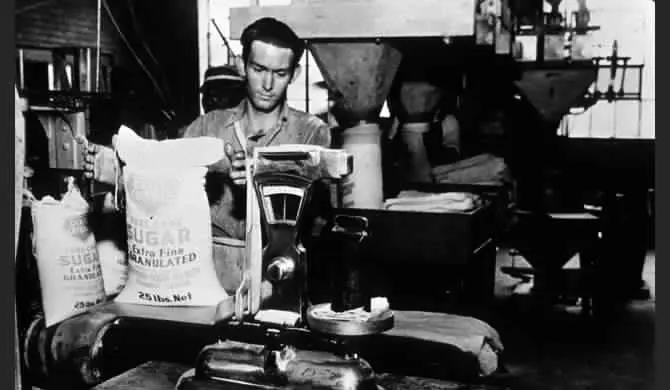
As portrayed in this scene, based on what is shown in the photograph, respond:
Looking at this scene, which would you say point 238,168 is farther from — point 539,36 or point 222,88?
point 539,36

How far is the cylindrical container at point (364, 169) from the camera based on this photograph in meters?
2.08

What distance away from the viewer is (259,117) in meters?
2.16

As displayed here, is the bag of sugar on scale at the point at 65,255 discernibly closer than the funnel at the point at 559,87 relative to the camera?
No

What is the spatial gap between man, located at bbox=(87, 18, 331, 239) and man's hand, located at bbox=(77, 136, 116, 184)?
331 millimetres

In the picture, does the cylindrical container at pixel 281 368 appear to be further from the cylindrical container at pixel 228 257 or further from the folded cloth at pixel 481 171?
the folded cloth at pixel 481 171

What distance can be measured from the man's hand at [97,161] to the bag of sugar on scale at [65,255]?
64 mm

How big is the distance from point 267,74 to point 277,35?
0.11m

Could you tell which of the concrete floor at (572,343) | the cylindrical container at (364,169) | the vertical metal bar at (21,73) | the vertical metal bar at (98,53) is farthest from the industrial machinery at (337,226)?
the vertical metal bar at (21,73)

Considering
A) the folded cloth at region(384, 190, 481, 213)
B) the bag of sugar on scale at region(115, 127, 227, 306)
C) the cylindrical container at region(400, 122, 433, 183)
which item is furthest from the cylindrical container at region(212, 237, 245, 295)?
the cylindrical container at region(400, 122, 433, 183)

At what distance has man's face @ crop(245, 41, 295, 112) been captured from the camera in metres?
2.12

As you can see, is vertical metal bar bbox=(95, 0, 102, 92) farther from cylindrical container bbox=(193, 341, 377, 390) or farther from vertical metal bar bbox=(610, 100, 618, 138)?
vertical metal bar bbox=(610, 100, 618, 138)

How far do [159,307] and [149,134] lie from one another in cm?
53

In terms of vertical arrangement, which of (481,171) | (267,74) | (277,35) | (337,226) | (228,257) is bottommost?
(228,257)

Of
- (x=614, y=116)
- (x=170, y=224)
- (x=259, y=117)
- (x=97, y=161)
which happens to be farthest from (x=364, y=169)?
(x=97, y=161)
